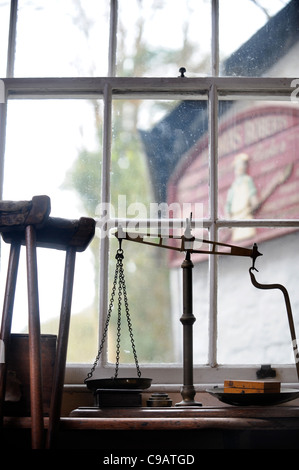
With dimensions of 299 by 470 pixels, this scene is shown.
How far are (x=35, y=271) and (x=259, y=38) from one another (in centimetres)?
143

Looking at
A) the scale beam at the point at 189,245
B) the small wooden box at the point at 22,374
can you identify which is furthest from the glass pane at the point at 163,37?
the small wooden box at the point at 22,374

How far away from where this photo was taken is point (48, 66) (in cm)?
287

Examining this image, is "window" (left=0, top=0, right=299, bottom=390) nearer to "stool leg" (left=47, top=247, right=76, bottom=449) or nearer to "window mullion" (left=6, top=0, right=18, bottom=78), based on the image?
"window mullion" (left=6, top=0, right=18, bottom=78)

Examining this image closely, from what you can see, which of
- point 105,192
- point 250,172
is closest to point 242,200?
point 250,172

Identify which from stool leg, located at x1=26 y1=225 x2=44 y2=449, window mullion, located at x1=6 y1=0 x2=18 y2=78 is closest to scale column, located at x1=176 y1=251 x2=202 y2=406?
stool leg, located at x1=26 y1=225 x2=44 y2=449

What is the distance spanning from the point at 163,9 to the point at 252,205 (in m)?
0.90

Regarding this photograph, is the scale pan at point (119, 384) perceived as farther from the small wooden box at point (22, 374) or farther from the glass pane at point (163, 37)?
the glass pane at point (163, 37)

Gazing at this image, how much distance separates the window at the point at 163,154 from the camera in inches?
105

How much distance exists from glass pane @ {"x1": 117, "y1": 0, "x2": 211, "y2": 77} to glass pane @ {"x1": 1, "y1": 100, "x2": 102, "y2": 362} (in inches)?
10.1

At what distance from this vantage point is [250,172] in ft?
9.15

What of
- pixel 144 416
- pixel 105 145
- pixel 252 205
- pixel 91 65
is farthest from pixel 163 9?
pixel 144 416

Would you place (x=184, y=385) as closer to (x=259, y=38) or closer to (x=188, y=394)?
(x=188, y=394)

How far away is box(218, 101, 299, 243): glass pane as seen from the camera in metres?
2.76
